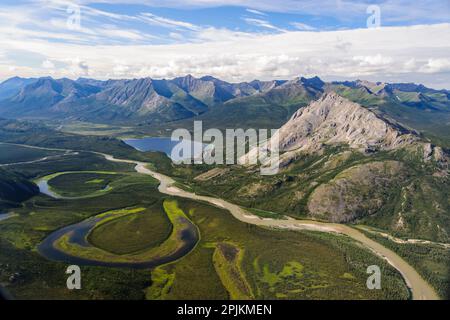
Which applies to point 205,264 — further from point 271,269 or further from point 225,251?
point 271,269

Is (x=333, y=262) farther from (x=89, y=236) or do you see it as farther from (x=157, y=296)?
(x=89, y=236)

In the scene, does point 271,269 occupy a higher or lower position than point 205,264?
higher

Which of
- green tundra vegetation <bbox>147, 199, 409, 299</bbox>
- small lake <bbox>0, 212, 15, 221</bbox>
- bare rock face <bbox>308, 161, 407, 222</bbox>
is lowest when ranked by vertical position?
green tundra vegetation <bbox>147, 199, 409, 299</bbox>

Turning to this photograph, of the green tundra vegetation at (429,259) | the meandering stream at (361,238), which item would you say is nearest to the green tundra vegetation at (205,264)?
the meandering stream at (361,238)

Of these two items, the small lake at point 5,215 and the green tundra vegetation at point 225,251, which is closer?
the green tundra vegetation at point 225,251

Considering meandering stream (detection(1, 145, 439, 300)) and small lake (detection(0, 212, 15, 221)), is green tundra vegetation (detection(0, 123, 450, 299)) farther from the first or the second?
meandering stream (detection(1, 145, 439, 300))

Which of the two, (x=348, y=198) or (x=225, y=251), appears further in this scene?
(x=348, y=198)

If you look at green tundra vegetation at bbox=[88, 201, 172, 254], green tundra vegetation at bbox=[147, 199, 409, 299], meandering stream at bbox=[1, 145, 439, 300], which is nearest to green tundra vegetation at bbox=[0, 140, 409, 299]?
green tundra vegetation at bbox=[147, 199, 409, 299]

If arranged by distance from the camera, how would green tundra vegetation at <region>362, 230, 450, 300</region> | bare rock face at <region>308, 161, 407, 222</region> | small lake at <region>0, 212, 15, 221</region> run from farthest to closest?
bare rock face at <region>308, 161, 407, 222</region>, small lake at <region>0, 212, 15, 221</region>, green tundra vegetation at <region>362, 230, 450, 300</region>

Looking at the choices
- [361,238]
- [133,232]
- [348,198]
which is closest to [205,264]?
[133,232]

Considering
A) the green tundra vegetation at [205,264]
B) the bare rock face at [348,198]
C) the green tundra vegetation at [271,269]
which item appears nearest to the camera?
the green tundra vegetation at [205,264]

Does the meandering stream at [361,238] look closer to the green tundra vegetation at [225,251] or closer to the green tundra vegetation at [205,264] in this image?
the green tundra vegetation at [225,251]
